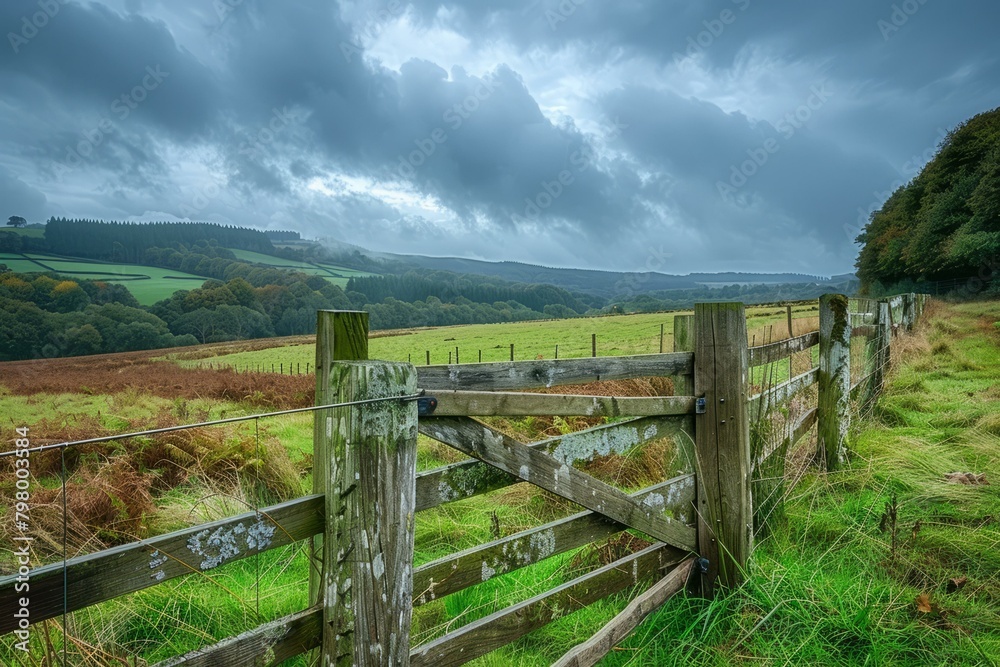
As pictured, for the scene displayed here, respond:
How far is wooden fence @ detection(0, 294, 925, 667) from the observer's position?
5.75 feet

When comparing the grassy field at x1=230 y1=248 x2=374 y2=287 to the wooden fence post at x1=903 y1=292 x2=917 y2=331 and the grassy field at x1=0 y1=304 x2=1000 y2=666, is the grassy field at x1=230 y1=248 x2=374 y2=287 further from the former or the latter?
the grassy field at x1=0 y1=304 x2=1000 y2=666

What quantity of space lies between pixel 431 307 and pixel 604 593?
8357 centimetres

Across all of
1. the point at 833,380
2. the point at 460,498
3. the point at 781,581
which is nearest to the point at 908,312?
the point at 833,380

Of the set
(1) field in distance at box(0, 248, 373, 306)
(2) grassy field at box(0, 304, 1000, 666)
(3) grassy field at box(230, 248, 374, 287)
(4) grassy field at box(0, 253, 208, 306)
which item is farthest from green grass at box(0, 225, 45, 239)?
(2) grassy field at box(0, 304, 1000, 666)

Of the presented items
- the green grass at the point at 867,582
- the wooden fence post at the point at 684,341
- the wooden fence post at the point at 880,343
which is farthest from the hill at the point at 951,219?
the wooden fence post at the point at 684,341

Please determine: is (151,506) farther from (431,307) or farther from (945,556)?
(431,307)

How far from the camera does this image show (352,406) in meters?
1.76

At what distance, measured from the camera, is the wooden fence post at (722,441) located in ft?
11.4

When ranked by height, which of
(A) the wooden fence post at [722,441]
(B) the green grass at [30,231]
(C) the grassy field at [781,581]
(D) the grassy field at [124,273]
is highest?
(B) the green grass at [30,231]

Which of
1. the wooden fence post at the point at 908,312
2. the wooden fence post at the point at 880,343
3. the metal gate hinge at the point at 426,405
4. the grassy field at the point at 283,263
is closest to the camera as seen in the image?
the metal gate hinge at the point at 426,405

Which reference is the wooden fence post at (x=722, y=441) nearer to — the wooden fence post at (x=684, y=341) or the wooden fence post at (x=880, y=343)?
the wooden fence post at (x=684, y=341)

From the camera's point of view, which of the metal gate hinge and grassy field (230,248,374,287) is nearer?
the metal gate hinge

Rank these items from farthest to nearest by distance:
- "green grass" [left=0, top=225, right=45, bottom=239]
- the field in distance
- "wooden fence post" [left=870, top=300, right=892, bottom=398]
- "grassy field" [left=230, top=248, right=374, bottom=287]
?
"grassy field" [left=230, top=248, right=374, bottom=287] → "green grass" [left=0, top=225, right=45, bottom=239] → the field in distance → "wooden fence post" [left=870, top=300, right=892, bottom=398]

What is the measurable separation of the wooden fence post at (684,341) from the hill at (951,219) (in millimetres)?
41757
